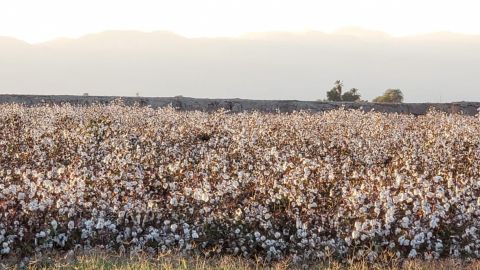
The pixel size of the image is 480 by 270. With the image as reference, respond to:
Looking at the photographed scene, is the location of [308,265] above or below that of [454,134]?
below

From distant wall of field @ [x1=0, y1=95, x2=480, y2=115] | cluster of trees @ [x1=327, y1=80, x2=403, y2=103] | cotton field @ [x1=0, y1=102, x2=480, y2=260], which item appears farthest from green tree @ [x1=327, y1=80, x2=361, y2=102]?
cotton field @ [x1=0, y1=102, x2=480, y2=260]

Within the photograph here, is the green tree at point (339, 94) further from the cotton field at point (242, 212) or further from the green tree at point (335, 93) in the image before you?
the cotton field at point (242, 212)

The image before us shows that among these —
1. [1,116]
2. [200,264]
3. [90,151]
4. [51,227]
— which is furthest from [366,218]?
[1,116]

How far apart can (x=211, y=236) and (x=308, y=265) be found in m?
1.27

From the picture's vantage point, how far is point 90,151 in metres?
13.1

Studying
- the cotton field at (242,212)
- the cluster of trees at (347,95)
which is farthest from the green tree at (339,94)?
the cotton field at (242,212)

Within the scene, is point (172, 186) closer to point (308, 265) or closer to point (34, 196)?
point (34, 196)

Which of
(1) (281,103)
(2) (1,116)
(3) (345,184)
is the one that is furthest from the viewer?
(1) (281,103)

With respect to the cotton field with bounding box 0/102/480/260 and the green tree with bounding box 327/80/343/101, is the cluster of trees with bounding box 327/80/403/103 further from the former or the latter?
the cotton field with bounding box 0/102/480/260

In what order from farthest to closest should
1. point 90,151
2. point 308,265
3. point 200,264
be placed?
point 90,151 → point 308,265 → point 200,264

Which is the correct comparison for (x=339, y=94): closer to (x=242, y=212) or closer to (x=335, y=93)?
(x=335, y=93)

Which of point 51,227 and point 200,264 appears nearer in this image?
point 200,264

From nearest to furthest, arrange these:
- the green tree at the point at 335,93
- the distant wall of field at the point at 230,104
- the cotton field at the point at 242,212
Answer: the cotton field at the point at 242,212 → the distant wall of field at the point at 230,104 → the green tree at the point at 335,93

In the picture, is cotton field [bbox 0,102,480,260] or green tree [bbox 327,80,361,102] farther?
green tree [bbox 327,80,361,102]
